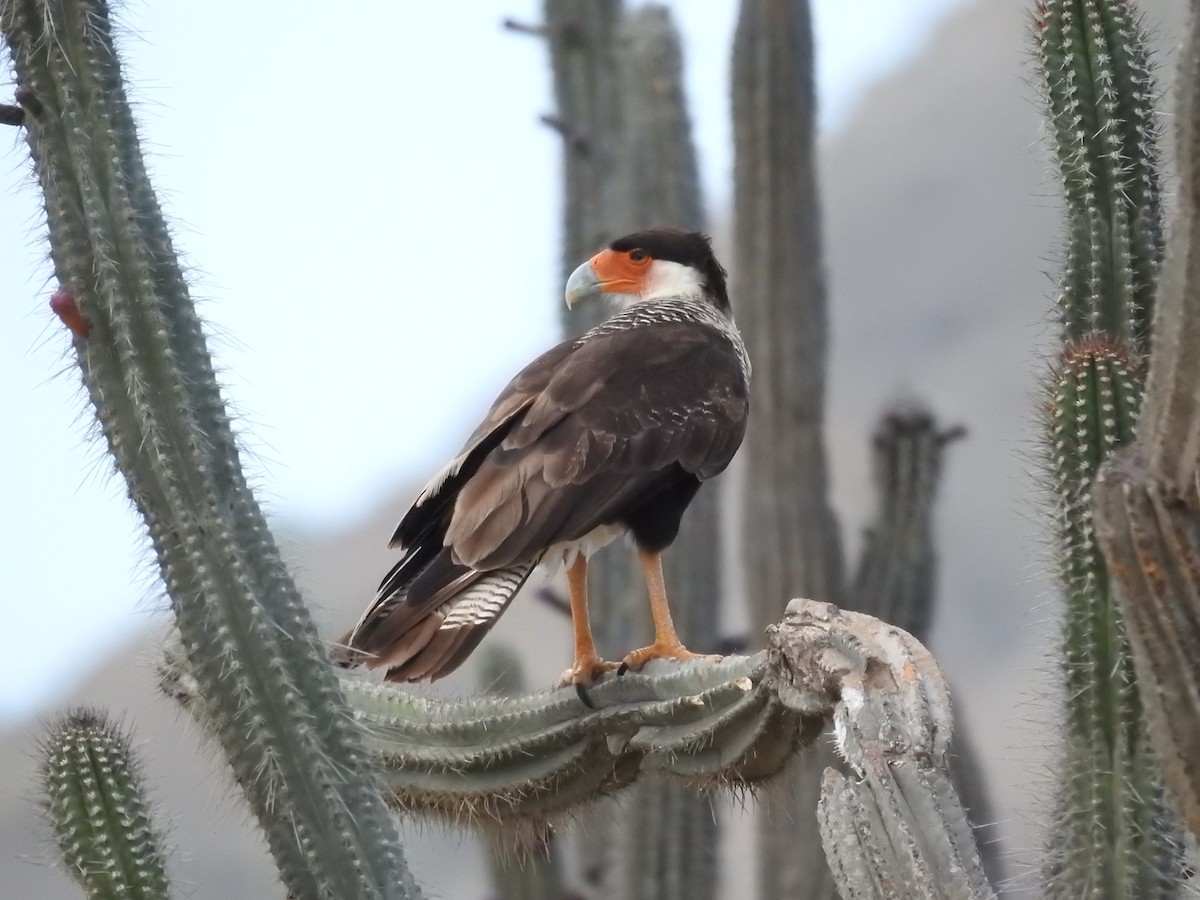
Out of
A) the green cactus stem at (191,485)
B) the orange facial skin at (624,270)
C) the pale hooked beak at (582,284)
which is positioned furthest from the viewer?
the orange facial skin at (624,270)

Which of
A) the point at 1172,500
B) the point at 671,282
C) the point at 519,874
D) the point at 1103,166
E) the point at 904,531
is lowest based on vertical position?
the point at 519,874

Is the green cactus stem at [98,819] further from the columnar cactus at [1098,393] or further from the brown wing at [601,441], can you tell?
the columnar cactus at [1098,393]

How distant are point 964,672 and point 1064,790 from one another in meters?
11.3

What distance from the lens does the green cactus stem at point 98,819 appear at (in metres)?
2.98

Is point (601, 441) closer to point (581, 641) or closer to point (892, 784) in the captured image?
point (581, 641)

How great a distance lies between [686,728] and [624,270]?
6.60 ft

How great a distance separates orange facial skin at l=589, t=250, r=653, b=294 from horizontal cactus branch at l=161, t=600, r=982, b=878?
5.35ft

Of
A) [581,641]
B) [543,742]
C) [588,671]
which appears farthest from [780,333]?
[543,742]

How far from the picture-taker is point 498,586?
3342 millimetres

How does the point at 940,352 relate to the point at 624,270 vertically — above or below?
below

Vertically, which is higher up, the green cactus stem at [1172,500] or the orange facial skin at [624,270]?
the orange facial skin at [624,270]

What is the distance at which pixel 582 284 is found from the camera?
470cm

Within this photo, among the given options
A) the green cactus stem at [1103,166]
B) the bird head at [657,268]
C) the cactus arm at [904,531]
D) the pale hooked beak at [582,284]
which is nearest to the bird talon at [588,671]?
the green cactus stem at [1103,166]

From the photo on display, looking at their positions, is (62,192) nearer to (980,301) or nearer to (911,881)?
(911,881)
